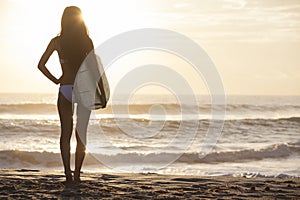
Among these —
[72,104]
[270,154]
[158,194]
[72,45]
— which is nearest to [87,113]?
[72,104]

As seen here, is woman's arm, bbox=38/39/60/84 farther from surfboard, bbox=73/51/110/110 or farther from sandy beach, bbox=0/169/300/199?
sandy beach, bbox=0/169/300/199

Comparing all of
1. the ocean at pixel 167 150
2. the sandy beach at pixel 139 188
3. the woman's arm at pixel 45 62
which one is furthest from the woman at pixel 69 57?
the ocean at pixel 167 150

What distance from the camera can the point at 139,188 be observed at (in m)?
5.60

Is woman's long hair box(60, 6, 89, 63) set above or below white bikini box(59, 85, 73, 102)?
above

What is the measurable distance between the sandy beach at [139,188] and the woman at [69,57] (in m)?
0.61

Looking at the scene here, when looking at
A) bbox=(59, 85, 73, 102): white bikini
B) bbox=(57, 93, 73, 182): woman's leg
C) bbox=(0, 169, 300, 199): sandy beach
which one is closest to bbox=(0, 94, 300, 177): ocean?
bbox=(0, 169, 300, 199): sandy beach

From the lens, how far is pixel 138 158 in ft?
52.2

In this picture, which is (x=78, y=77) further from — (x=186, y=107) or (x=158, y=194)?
(x=186, y=107)

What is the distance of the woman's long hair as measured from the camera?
5.11 meters

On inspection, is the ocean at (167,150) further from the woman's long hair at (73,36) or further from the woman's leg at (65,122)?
the woman's long hair at (73,36)

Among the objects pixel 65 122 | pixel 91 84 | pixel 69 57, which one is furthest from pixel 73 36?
pixel 65 122

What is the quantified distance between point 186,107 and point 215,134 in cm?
1879

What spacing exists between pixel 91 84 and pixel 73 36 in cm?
53

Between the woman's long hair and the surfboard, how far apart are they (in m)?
0.11
